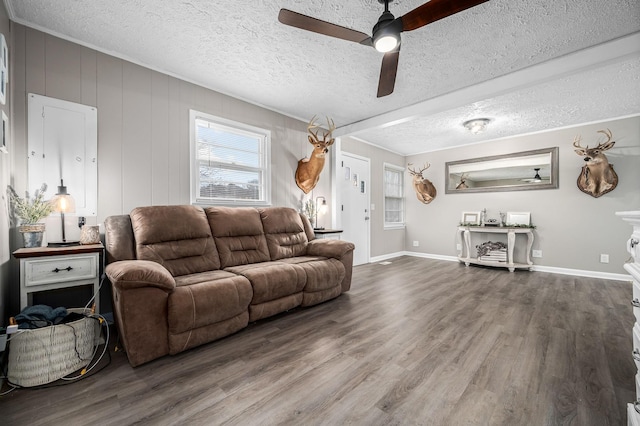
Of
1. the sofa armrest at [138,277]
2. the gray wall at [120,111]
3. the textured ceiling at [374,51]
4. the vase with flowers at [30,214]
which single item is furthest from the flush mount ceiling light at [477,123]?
the vase with flowers at [30,214]

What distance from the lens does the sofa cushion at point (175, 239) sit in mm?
2406

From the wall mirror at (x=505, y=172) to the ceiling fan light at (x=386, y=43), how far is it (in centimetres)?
450

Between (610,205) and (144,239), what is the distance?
21.2 ft

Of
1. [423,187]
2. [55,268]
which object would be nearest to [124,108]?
[55,268]

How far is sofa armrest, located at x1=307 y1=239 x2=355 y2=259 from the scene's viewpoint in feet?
10.6

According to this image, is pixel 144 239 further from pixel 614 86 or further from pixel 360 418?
pixel 614 86

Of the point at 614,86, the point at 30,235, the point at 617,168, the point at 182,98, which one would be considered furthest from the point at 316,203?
the point at 617,168

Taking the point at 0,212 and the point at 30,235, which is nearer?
the point at 0,212

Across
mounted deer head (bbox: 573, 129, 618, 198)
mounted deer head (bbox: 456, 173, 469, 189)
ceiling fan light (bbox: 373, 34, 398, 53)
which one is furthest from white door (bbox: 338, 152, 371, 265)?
mounted deer head (bbox: 573, 129, 618, 198)

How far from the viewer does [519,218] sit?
5059 mm

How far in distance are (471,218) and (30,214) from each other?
653 centimetres

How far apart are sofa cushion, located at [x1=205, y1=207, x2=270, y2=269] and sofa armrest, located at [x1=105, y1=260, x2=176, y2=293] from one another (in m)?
0.92

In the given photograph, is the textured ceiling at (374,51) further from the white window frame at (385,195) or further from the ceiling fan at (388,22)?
the white window frame at (385,195)

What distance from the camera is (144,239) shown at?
2389mm
